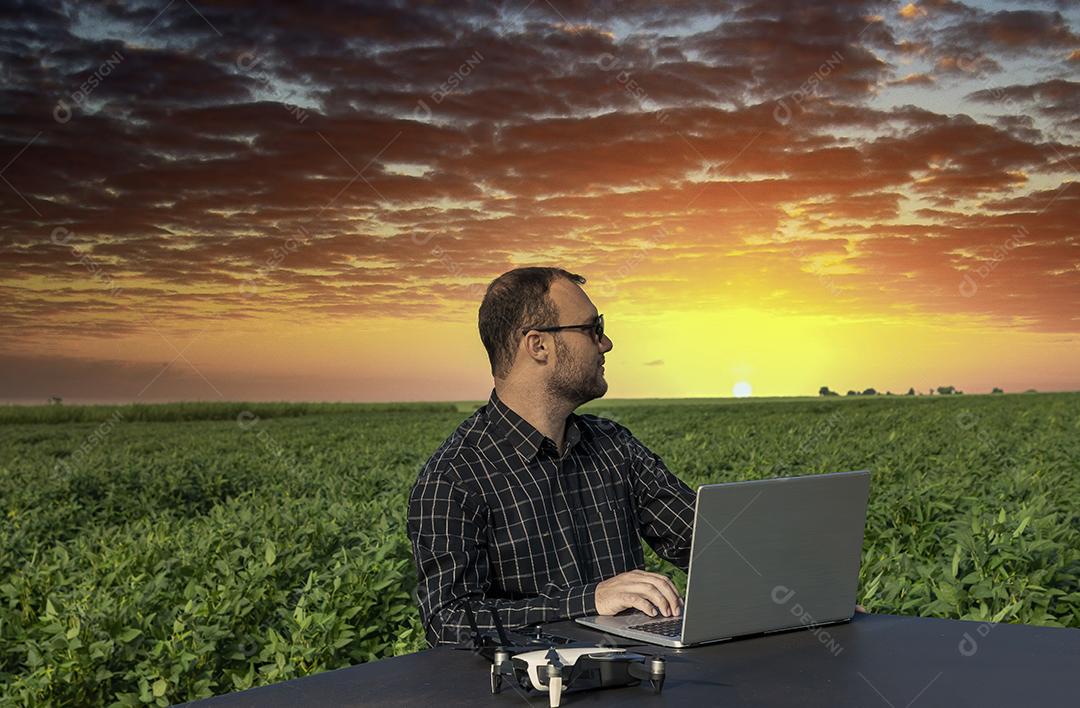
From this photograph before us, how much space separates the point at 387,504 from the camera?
810 cm

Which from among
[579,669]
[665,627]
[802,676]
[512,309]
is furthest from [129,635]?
[802,676]

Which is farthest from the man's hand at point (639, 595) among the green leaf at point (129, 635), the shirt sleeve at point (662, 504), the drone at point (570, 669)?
the green leaf at point (129, 635)

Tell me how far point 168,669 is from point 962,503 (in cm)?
577

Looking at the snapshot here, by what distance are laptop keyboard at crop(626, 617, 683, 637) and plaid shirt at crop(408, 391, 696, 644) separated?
0.21 metres

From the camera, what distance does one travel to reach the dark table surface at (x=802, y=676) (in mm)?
2260

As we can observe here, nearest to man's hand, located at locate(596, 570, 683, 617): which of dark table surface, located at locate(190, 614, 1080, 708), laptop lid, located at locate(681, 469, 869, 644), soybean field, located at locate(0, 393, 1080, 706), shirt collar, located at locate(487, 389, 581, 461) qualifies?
dark table surface, located at locate(190, 614, 1080, 708)

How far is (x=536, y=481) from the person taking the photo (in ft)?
11.9

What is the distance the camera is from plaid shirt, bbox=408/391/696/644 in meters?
3.22

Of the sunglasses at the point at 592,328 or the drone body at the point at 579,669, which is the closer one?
the drone body at the point at 579,669

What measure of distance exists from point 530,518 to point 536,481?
0.45 ft

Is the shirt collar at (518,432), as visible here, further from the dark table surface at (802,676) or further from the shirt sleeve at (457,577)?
the dark table surface at (802,676)

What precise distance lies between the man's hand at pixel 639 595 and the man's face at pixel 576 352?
74 cm

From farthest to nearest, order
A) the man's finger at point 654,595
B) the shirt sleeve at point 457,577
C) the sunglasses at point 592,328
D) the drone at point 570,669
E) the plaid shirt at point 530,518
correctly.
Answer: the sunglasses at point 592,328 → the plaid shirt at point 530,518 → the shirt sleeve at point 457,577 → the man's finger at point 654,595 → the drone at point 570,669

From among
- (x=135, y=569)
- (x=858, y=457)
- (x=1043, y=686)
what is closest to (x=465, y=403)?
(x=858, y=457)
